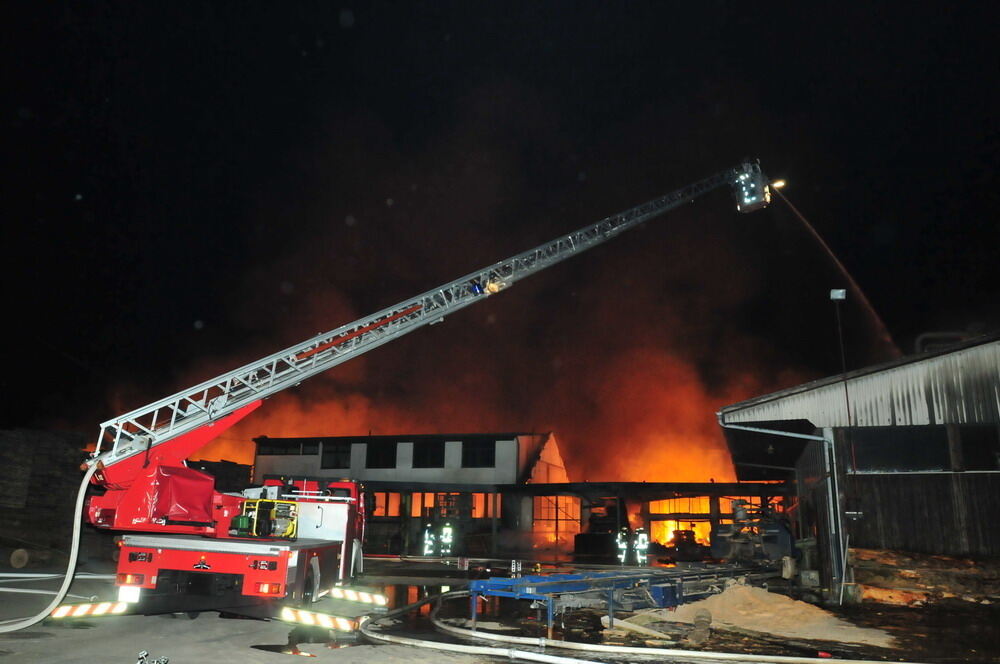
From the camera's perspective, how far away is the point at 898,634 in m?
9.85

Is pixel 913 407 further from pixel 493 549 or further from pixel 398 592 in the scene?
pixel 493 549

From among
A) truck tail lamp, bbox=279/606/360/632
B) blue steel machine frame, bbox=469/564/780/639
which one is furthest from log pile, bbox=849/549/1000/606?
truck tail lamp, bbox=279/606/360/632

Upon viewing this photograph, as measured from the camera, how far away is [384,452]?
4009 centimetres

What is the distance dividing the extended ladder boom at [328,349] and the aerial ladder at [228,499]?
0.08 ft

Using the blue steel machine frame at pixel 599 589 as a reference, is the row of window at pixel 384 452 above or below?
above

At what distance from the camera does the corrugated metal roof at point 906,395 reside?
41.3 feet

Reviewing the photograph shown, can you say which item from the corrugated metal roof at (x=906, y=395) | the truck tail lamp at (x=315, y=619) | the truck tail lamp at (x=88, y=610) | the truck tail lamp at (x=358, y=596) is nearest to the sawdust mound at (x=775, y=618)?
the corrugated metal roof at (x=906, y=395)

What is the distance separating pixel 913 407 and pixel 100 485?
1428 cm

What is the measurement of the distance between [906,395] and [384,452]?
31189mm

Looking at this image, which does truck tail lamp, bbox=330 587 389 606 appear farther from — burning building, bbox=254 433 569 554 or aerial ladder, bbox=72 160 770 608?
burning building, bbox=254 433 569 554

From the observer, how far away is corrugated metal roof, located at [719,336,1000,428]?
12.6m

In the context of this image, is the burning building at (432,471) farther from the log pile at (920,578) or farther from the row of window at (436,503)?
the log pile at (920,578)

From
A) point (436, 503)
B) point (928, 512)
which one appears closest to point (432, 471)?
point (436, 503)

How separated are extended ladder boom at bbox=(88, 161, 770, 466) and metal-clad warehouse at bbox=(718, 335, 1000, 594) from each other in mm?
6472
